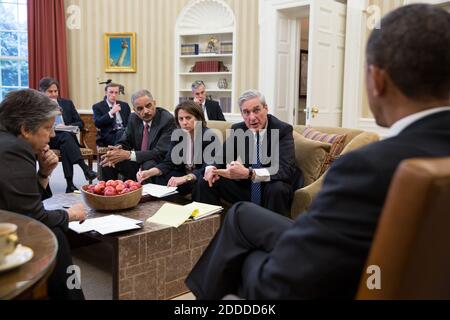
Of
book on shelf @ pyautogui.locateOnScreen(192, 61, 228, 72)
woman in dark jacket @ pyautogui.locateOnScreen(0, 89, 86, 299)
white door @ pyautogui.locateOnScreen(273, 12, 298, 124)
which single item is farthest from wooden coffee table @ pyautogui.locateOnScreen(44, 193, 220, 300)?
book on shelf @ pyautogui.locateOnScreen(192, 61, 228, 72)

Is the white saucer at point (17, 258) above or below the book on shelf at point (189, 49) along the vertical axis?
below

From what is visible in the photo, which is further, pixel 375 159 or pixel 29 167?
pixel 29 167

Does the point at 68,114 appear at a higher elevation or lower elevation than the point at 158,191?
higher

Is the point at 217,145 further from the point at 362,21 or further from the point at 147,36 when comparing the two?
the point at 147,36

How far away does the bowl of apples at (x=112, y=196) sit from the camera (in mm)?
2275

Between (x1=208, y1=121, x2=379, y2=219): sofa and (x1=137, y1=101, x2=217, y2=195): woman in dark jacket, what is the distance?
0.66 m

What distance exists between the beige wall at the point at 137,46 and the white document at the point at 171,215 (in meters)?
4.47

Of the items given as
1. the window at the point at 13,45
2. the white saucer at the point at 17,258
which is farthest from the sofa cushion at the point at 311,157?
the window at the point at 13,45

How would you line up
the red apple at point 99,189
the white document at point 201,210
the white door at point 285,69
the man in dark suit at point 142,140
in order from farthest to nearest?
the white door at point 285,69, the man in dark suit at point 142,140, the red apple at point 99,189, the white document at point 201,210

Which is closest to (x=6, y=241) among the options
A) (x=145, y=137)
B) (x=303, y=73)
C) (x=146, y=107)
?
(x=146, y=107)

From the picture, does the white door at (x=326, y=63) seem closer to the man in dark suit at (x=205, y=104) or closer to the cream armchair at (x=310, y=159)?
the man in dark suit at (x=205, y=104)

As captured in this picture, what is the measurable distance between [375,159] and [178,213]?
4.98 feet

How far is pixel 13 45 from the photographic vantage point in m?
6.84

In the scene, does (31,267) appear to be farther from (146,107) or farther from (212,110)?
(212,110)
